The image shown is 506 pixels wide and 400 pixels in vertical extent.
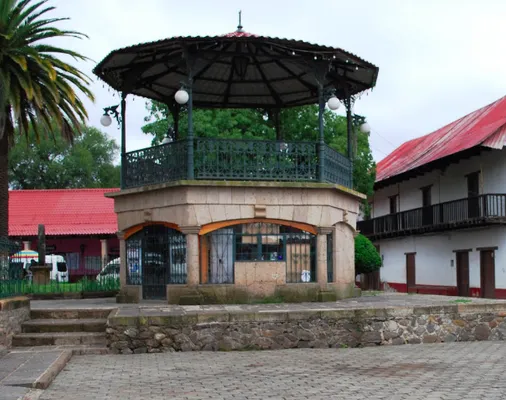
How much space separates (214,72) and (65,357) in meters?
10.2

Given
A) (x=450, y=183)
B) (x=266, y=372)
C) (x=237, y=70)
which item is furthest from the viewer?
(x=450, y=183)

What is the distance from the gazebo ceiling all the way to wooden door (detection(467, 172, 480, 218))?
1277 cm

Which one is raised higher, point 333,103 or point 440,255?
point 333,103

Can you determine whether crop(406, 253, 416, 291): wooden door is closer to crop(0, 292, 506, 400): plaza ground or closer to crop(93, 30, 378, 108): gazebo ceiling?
crop(93, 30, 378, 108): gazebo ceiling

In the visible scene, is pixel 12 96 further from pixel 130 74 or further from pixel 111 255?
pixel 111 255

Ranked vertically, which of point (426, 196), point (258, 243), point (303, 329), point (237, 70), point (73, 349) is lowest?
point (73, 349)

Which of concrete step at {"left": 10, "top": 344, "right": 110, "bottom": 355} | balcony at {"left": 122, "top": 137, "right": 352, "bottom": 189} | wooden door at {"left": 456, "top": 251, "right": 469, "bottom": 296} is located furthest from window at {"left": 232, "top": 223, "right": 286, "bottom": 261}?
wooden door at {"left": 456, "top": 251, "right": 469, "bottom": 296}

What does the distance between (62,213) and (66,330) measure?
31.3m

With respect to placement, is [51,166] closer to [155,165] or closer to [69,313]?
[155,165]

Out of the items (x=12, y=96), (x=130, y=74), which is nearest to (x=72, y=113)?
(x=12, y=96)

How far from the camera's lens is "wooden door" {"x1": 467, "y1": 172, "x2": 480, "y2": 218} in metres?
31.6

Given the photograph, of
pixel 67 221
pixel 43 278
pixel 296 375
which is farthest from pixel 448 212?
pixel 296 375

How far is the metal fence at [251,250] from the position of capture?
1684 centimetres

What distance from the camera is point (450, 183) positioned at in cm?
3581
